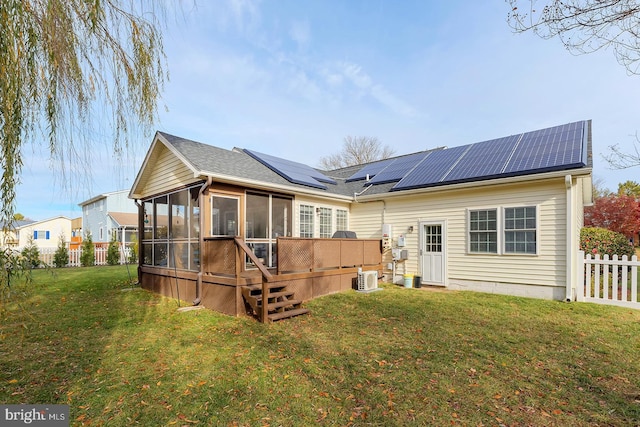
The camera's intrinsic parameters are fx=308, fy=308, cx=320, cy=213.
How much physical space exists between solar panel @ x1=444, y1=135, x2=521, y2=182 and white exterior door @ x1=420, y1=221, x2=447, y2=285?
1.58 m

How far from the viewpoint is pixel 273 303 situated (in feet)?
21.4

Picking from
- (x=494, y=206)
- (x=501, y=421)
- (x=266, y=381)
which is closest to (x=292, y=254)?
(x=266, y=381)

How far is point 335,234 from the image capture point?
1016cm

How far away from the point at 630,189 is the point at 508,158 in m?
21.9

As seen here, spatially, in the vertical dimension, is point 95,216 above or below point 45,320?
above

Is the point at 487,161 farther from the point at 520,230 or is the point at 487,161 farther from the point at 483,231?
the point at 520,230

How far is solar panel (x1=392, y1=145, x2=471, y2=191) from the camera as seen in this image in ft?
32.0

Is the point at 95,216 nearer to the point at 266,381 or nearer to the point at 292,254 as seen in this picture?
the point at 292,254

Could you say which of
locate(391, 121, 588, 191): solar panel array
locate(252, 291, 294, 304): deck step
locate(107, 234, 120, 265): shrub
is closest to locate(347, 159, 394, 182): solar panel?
locate(391, 121, 588, 191): solar panel array

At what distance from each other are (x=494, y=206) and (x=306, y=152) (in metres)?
27.5

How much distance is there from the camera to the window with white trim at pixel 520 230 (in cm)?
800

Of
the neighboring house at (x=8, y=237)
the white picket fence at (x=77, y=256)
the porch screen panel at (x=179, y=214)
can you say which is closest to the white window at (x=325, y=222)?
the porch screen panel at (x=179, y=214)

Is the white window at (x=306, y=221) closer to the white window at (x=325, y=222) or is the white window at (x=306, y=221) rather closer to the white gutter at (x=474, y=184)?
the white window at (x=325, y=222)

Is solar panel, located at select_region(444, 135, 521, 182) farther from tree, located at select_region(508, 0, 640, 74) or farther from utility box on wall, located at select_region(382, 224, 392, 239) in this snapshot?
tree, located at select_region(508, 0, 640, 74)
